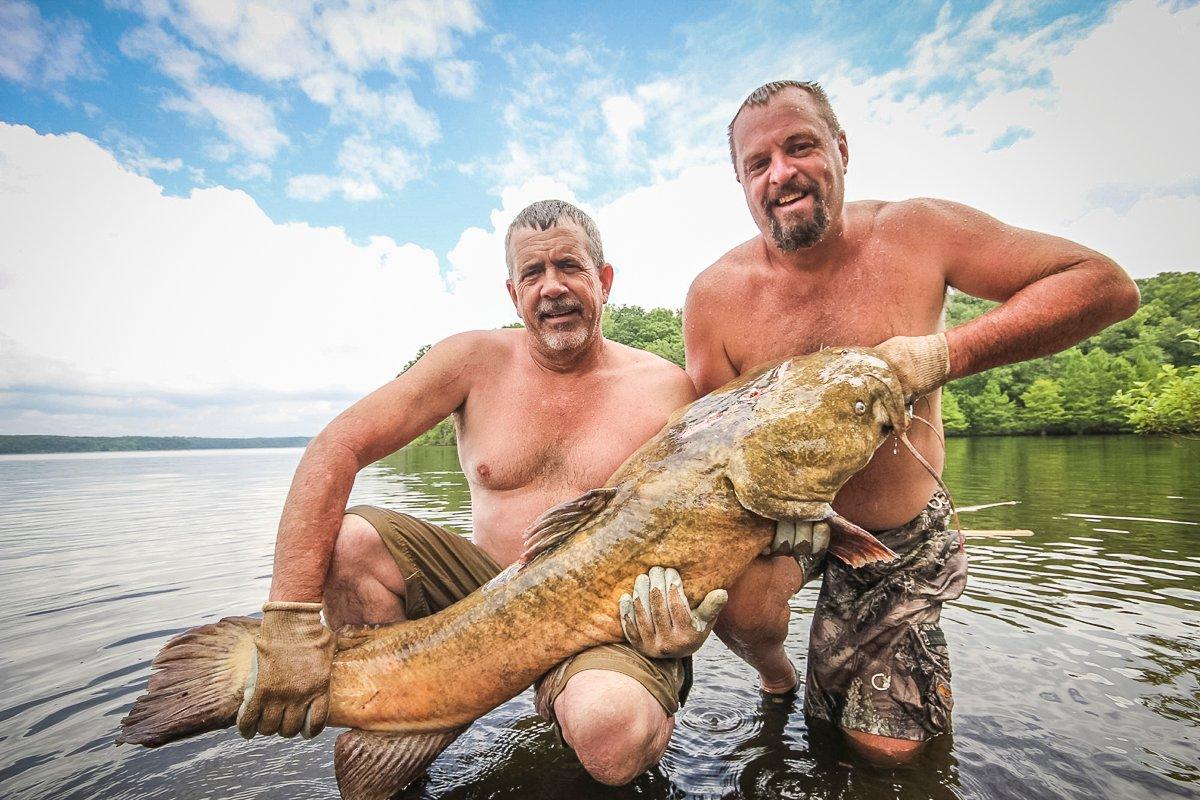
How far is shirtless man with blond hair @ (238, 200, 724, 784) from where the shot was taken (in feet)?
6.81

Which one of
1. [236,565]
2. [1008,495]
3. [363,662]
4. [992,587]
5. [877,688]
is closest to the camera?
[363,662]

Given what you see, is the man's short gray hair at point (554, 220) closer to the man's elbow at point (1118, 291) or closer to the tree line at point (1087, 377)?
the man's elbow at point (1118, 291)

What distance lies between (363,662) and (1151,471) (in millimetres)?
18630

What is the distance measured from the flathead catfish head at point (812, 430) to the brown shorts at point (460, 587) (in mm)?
708

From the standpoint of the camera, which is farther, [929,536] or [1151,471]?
[1151,471]

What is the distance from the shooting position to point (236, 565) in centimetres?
729

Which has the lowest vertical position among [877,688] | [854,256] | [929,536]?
[877,688]

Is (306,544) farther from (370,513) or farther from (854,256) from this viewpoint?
(854,256)

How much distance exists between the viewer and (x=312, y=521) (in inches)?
92.4

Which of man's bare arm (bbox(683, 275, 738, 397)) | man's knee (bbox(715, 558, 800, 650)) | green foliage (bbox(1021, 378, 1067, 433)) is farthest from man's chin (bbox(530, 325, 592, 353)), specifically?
green foliage (bbox(1021, 378, 1067, 433))

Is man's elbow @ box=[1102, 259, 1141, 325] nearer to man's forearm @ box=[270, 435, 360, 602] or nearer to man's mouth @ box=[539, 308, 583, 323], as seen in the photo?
man's mouth @ box=[539, 308, 583, 323]

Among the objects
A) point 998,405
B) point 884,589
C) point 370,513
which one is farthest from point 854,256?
point 998,405

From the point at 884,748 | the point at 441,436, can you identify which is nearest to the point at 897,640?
the point at 884,748

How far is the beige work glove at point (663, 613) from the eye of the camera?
206cm
